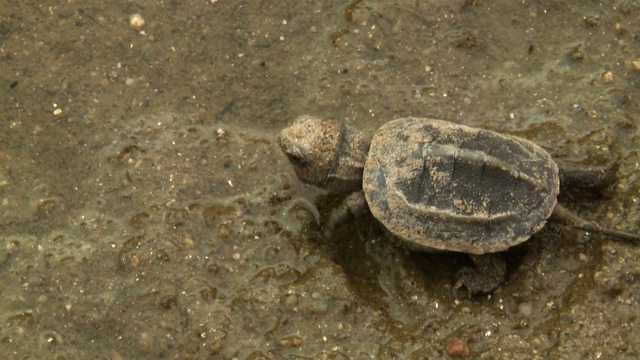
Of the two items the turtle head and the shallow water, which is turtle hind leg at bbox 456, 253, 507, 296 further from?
the turtle head

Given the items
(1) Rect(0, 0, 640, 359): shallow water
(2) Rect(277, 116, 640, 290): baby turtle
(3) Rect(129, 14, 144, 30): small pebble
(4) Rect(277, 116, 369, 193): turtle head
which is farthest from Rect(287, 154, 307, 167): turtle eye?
(3) Rect(129, 14, 144, 30): small pebble

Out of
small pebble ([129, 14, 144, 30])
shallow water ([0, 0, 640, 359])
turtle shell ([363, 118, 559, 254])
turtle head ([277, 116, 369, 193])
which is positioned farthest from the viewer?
small pebble ([129, 14, 144, 30])

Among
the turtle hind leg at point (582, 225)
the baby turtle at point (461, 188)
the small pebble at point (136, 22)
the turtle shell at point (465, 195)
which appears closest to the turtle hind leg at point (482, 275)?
the baby turtle at point (461, 188)

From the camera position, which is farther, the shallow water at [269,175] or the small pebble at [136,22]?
the small pebble at [136,22]

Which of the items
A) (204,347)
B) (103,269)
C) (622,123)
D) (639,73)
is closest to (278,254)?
(204,347)

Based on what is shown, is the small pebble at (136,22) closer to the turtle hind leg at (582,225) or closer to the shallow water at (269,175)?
the shallow water at (269,175)

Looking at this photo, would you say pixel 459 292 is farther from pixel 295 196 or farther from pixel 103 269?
pixel 103 269
